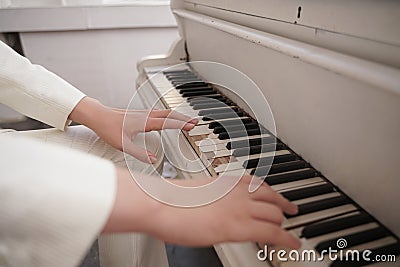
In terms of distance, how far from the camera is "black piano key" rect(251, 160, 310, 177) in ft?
1.98

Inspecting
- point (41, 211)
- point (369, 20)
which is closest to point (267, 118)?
point (369, 20)

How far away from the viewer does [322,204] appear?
51cm

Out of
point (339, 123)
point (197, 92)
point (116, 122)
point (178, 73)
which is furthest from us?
point (178, 73)

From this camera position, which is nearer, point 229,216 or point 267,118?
point 229,216

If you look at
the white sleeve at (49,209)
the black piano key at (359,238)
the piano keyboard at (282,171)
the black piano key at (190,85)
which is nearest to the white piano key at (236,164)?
the piano keyboard at (282,171)

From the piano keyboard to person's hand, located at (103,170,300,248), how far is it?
0.11 meters

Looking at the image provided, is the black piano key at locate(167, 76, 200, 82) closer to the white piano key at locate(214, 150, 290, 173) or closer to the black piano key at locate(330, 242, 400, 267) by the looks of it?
the white piano key at locate(214, 150, 290, 173)

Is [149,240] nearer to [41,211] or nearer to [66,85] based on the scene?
[66,85]

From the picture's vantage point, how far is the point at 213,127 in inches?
31.2

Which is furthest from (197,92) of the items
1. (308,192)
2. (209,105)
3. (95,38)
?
(95,38)

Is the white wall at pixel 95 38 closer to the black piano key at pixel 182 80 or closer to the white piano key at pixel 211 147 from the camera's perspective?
the black piano key at pixel 182 80

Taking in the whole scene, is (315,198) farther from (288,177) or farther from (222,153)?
(222,153)

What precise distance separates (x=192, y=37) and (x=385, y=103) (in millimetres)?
953

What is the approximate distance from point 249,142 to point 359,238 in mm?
311
